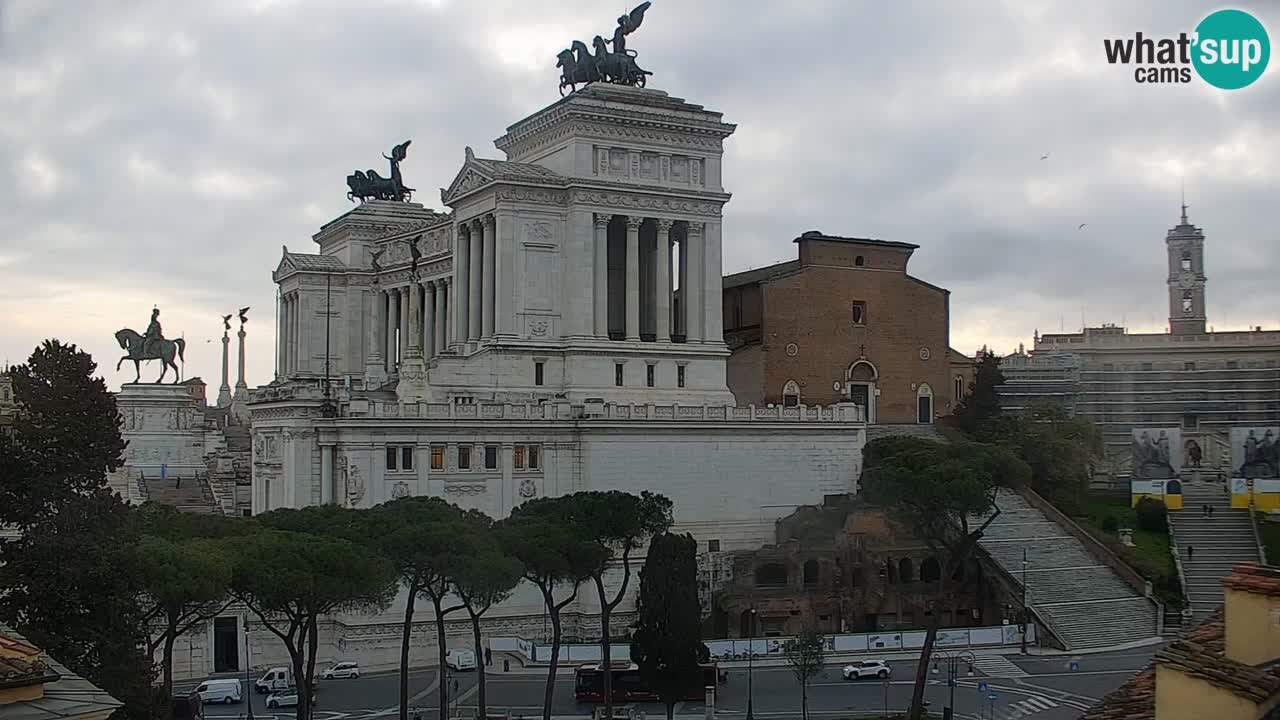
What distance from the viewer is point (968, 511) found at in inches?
2116

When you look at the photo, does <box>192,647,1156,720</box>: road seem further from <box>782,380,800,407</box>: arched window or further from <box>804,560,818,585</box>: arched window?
<box>782,380,800,407</box>: arched window

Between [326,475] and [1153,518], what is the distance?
4414cm

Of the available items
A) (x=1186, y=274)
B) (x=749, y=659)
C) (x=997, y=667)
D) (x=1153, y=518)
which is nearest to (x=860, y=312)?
(x=1153, y=518)

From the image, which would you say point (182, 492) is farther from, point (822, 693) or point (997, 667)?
point (997, 667)

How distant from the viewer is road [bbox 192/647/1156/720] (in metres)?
48.6

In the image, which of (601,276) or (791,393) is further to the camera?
(791,393)

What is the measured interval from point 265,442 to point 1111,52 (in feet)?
137

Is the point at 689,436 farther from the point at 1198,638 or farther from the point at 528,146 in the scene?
the point at 1198,638

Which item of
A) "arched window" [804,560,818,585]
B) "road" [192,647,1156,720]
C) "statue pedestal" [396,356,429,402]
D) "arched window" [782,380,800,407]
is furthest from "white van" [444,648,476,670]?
"arched window" [782,380,800,407]

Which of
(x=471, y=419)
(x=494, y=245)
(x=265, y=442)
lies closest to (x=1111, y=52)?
(x=471, y=419)

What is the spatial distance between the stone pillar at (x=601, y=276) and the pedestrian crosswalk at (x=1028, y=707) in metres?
29.3

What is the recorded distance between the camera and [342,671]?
54938 millimetres

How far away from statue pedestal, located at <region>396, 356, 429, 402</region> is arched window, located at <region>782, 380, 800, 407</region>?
24232 mm

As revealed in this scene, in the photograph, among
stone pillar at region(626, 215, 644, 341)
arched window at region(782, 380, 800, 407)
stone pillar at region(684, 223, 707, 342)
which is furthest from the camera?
arched window at region(782, 380, 800, 407)
